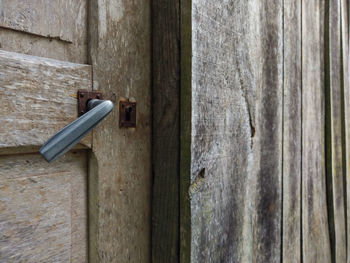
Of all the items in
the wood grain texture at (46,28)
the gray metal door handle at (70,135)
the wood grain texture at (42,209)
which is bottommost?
the wood grain texture at (42,209)

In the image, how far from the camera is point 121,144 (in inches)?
18.9

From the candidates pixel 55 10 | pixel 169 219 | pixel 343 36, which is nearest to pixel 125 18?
pixel 55 10

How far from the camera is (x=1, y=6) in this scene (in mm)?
344

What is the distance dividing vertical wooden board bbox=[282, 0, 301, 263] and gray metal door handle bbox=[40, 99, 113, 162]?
0.68 metres

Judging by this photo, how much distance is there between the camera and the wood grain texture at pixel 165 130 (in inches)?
19.8

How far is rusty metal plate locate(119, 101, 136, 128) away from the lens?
0.48 metres

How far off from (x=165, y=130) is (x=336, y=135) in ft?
3.27

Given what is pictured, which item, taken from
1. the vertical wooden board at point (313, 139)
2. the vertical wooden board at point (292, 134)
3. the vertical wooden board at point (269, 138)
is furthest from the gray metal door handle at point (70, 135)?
the vertical wooden board at point (313, 139)

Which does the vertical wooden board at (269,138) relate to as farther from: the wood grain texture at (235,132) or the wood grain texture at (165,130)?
the wood grain texture at (165,130)

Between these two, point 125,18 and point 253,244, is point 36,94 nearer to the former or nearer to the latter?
point 125,18

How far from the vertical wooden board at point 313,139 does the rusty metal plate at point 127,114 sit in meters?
0.72

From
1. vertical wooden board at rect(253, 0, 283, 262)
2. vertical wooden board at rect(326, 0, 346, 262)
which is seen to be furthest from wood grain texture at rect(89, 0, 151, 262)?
vertical wooden board at rect(326, 0, 346, 262)

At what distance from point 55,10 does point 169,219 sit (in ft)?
1.32

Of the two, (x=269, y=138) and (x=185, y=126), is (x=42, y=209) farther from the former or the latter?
(x=269, y=138)
